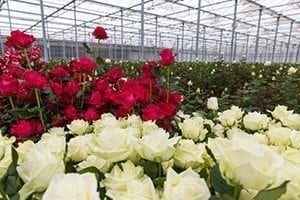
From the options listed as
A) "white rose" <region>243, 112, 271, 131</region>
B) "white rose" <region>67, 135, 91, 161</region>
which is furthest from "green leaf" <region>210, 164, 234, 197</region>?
"white rose" <region>243, 112, 271, 131</region>

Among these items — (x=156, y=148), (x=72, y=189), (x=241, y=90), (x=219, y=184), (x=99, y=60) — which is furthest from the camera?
(x=241, y=90)

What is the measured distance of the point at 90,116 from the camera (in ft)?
4.66

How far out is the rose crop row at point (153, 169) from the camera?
46cm

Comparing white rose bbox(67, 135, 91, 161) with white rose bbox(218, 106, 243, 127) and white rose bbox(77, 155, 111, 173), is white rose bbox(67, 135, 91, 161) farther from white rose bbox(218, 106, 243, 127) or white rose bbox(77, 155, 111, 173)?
white rose bbox(218, 106, 243, 127)

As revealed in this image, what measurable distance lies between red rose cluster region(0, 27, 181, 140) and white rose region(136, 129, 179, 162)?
60cm

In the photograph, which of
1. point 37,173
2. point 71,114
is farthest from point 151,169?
point 71,114

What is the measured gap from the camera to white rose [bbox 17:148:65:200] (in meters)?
0.57

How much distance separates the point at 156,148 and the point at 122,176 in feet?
0.29

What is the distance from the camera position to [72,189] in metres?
0.42

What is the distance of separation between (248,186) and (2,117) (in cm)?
155

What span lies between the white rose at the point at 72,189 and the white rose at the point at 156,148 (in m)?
0.21

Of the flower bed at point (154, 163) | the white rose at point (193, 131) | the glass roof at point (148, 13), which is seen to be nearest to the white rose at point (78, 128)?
the flower bed at point (154, 163)

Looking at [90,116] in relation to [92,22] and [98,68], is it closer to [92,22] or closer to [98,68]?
Result: [98,68]

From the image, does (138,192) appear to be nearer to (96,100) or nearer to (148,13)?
(96,100)
